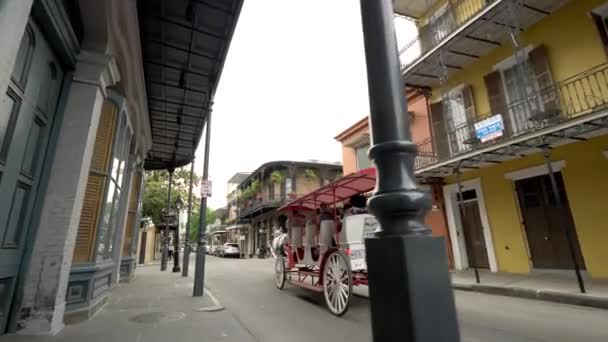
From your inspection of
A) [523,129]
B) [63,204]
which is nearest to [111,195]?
[63,204]

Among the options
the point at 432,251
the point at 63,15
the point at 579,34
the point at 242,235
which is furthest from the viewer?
the point at 242,235

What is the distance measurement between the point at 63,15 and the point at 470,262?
12897 mm

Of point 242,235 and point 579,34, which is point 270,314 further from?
point 242,235

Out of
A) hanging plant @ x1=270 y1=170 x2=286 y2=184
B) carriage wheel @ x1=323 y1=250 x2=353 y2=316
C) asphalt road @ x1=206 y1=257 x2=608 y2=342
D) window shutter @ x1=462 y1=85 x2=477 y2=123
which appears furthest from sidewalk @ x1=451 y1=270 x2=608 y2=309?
hanging plant @ x1=270 y1=170 x2=286 y2=184

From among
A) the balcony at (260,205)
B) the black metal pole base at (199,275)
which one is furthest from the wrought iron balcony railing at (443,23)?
the balcony at (260,205)

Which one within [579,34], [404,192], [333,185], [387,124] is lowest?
[404,192]

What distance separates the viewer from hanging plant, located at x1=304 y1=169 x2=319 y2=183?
3004cm

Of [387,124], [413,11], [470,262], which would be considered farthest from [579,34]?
[387,124]

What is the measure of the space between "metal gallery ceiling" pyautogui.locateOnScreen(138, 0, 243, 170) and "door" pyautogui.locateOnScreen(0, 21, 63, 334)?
7.42 feet

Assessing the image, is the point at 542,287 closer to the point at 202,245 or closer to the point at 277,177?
the point at 202,245

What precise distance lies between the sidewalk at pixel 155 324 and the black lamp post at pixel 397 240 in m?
3.58

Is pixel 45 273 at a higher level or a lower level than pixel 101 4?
lower

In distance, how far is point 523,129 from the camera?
880 centimetres

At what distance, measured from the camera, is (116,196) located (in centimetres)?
715
